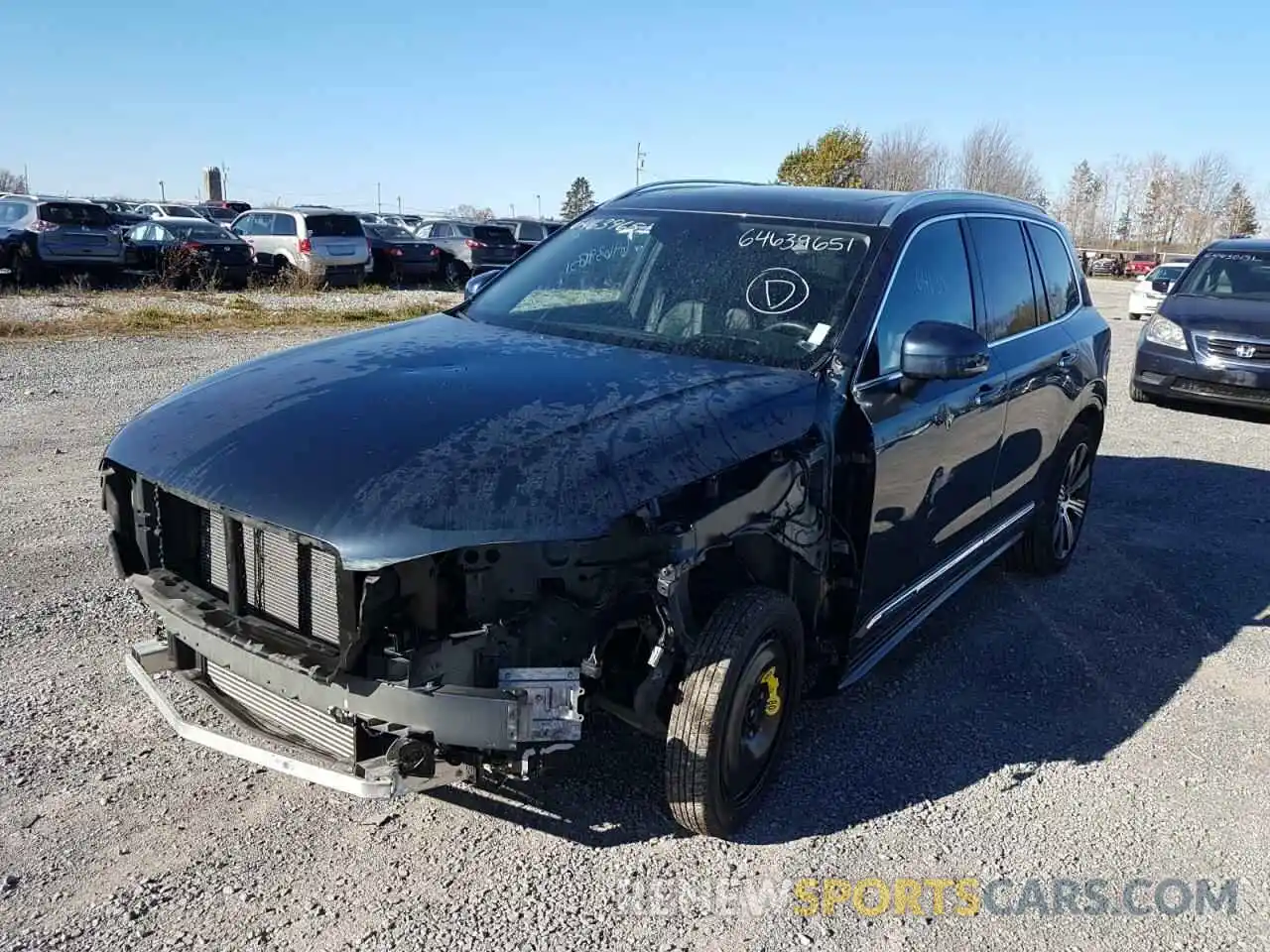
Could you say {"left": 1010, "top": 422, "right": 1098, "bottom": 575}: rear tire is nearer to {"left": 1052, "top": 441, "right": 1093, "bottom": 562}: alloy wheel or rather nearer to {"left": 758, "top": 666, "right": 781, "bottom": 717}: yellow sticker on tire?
{"left": 1052, "top": 441, "right": 1093, "bottom": 562}: alloy wheel

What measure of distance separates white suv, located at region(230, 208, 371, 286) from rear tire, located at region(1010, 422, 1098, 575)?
17966 mm

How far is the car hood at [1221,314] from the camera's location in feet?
34.4

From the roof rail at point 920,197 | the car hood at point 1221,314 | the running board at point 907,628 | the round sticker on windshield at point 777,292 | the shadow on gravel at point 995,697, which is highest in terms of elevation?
the roof rail at point 920,197

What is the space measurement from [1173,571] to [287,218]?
65.7 ft

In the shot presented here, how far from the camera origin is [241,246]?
Result: 2078cm

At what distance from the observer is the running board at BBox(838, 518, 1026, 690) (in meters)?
3.70

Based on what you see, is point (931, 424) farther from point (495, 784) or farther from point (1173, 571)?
point (1173, 571)

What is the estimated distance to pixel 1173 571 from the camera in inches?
237

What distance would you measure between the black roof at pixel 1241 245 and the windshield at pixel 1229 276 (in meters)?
0.07

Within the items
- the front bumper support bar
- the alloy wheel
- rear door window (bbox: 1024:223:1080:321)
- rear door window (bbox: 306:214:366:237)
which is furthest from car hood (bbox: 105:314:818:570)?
rear door window (bbox: 306:214:366:237)

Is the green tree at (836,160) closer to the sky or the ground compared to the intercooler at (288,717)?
closer to the sky

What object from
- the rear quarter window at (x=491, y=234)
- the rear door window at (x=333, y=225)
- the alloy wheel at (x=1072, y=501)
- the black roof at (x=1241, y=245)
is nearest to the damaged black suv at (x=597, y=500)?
the alloy wheel at (x=1072, y=501)

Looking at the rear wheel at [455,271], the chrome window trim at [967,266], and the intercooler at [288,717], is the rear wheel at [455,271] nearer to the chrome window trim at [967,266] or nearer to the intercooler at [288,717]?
the chrome window trim at [967,266]

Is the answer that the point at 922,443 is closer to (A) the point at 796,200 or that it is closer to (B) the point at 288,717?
(A) the point at 796,200
